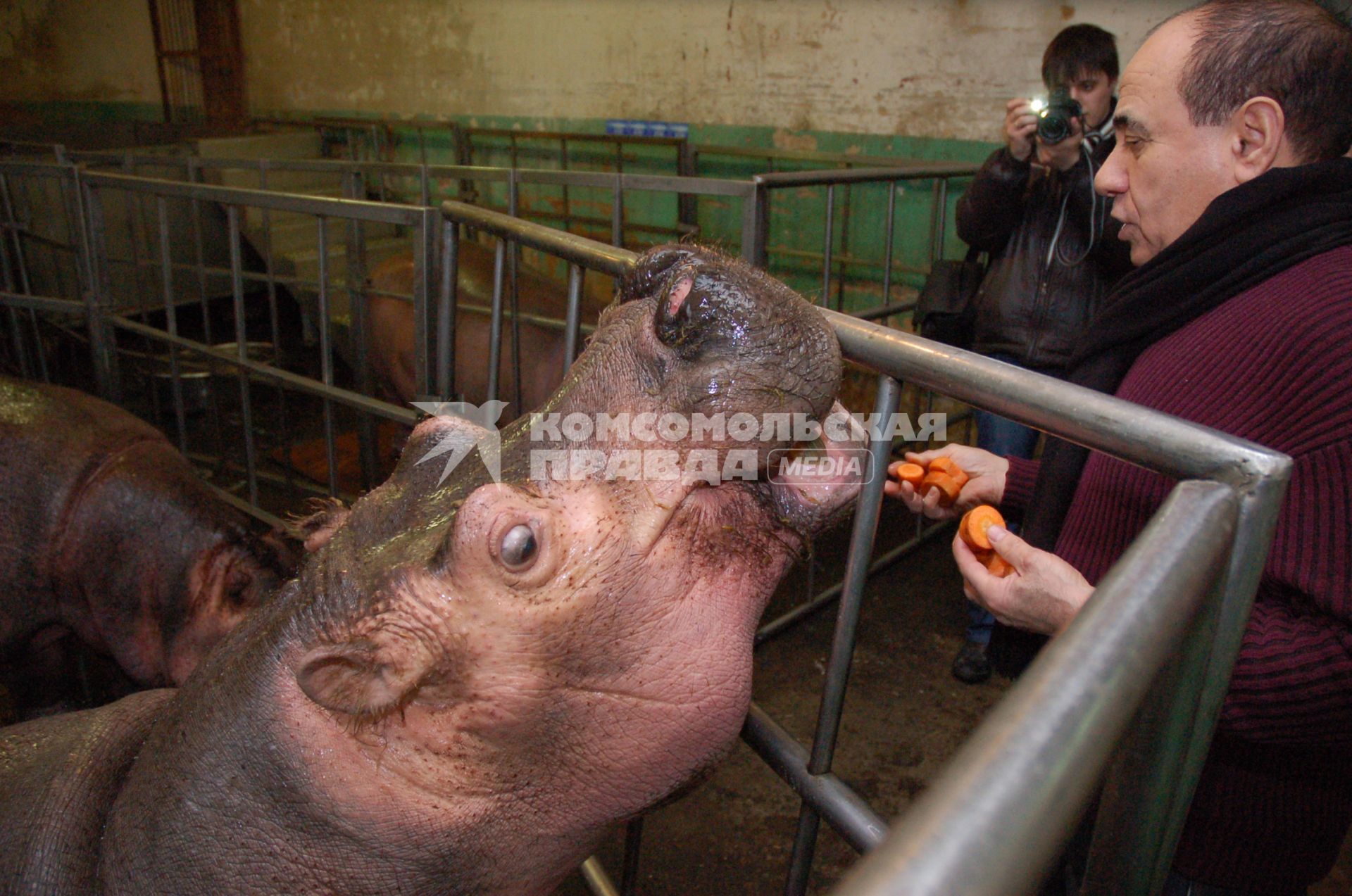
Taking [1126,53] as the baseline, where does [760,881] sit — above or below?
below

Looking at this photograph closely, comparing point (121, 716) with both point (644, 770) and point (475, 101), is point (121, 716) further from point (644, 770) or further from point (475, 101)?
point (475, 101)

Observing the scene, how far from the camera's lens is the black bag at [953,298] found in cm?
391

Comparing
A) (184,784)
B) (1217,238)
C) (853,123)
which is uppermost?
(853,123)

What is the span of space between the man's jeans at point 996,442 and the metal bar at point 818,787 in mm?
2298

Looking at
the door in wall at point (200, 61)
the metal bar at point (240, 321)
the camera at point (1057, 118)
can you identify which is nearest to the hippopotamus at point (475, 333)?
the metal bar at point (240, 321)

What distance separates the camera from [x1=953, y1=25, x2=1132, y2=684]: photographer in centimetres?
328

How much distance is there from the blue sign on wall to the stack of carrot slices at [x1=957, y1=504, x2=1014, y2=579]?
23.2 feet

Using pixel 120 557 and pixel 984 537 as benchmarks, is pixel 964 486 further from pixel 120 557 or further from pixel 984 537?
pixel 120 557

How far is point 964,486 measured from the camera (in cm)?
201

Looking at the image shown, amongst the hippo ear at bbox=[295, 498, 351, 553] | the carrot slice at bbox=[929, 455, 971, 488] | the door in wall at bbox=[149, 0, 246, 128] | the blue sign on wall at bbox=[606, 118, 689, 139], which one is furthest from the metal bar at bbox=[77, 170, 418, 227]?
the door in wall at bbox=[149, 0, 246, 128]

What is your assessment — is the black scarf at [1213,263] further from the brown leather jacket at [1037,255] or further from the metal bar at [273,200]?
the metal bar at [273,200]

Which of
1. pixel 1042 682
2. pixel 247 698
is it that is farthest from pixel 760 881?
pixel 1042 682

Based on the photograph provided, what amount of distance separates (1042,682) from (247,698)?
1.25 metres

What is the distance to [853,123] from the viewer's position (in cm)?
682
